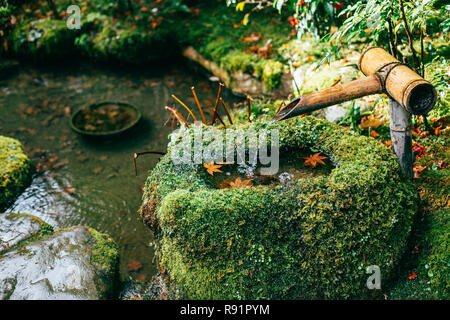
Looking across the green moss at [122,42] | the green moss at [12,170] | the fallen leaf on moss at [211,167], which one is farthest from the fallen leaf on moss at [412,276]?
the green moss at [122,42]

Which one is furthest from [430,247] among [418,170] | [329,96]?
[329,96]

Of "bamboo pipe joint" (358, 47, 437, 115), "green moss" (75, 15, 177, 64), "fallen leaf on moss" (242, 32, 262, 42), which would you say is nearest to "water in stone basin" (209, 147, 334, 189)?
"bamboo pipe joint" (358, 47, 437, 115)

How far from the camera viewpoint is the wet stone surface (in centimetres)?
314

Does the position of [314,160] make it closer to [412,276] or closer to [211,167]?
[211,167]

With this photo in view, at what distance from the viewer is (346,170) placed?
261 cm

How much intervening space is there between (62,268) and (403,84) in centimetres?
289

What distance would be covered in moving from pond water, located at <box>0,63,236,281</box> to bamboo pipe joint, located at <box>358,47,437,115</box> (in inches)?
106

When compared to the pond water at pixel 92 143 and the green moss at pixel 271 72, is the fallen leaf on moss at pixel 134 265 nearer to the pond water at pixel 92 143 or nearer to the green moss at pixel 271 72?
the pond water at pixel 92 143

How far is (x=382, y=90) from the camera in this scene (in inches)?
99.9

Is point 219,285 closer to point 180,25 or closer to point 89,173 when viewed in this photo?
point 89,173

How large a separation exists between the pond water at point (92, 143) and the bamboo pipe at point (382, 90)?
2.24 metres

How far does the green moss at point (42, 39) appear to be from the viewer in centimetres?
685

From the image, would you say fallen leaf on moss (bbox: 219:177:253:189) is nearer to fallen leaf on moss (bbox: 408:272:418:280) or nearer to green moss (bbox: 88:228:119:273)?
green moss (bbox: 88:228:119:273)

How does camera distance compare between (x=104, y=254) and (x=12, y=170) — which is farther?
(x=12, y=170)
